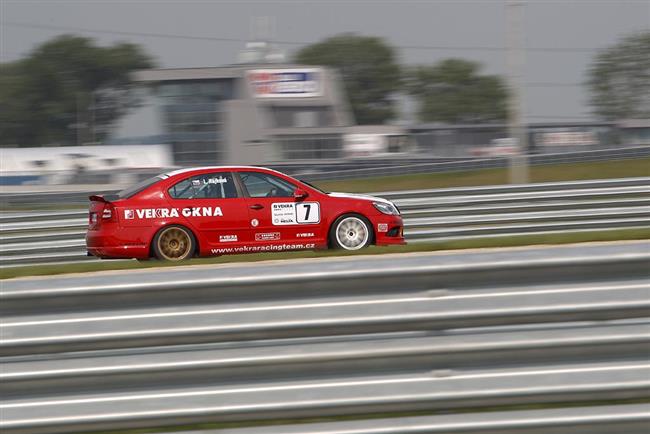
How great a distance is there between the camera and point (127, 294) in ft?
12.1

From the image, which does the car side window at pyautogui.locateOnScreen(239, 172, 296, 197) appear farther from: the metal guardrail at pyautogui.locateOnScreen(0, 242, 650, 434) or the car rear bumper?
the metal guardrail at pyautogui.locateOnScreen(0, 242, 650, 434)

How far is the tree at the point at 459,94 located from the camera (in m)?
106

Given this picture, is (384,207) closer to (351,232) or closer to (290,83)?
(351,232)

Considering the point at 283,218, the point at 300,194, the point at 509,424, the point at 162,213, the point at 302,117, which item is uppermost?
the point at 302,117

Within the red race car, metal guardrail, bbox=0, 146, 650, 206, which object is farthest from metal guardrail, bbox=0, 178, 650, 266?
the red race car

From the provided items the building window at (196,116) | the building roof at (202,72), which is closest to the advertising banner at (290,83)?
the building roof at (202,72)

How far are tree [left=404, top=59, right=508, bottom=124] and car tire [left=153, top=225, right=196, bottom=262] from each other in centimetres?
9481

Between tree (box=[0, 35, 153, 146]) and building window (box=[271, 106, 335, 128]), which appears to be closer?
building window (box=[271, 106, 335, 128])

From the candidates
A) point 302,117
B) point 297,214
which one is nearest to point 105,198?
point 297,214

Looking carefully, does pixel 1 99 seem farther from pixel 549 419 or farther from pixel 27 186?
pixel 549 419

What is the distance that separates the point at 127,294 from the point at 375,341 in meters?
0.98

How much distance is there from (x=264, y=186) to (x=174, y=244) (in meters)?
1.30

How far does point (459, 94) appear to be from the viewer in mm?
107938

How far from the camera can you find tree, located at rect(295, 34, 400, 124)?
110 metres
